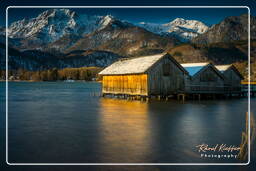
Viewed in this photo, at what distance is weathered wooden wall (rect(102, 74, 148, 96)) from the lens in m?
48.7

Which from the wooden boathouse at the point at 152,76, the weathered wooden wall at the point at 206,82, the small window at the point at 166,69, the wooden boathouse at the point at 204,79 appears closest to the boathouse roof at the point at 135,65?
the wooden boathouse at the point at 152,76

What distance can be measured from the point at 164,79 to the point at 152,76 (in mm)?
2711

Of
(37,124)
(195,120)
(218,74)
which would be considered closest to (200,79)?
(218,74)

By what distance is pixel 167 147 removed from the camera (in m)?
17.2

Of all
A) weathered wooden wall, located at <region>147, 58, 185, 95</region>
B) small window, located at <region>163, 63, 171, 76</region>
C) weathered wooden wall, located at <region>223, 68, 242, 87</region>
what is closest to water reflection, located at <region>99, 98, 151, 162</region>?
weathered wooden wall, located at <region>147, 58, 185, 95</region>

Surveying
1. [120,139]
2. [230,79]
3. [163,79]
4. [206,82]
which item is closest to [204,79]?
[206,82]

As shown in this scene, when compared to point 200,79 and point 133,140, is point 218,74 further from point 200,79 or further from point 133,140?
point 133,140

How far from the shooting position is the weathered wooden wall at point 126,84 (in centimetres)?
4869

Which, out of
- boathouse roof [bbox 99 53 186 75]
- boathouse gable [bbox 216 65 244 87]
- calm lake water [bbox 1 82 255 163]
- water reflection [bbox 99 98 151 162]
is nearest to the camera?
calm lake water [bbox 1 82 255 163]

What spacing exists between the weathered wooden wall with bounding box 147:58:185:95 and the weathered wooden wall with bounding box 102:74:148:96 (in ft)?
4.44

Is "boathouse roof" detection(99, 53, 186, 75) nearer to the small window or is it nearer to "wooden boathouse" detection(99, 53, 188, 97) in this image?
"wooden boathouse" detection(99, 53, 188, 97)

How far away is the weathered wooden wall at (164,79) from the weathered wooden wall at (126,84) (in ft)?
4.44

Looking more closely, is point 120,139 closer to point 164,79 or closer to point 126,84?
point 164,79

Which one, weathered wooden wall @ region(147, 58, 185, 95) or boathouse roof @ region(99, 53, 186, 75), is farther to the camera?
boathouse roof @ region(99, 53, 186, 75)
